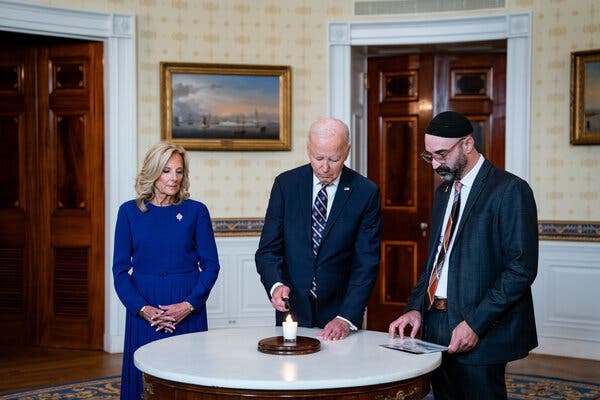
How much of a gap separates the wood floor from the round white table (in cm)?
352

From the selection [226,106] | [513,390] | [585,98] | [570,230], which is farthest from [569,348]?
[226,106]

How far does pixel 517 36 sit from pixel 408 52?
1.20 m

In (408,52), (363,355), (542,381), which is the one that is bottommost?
(542,381)

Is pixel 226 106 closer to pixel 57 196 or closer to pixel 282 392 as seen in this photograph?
pixel 57 196

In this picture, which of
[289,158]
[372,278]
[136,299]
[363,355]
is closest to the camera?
[363,355]

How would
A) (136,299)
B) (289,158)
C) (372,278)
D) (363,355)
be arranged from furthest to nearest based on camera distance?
(289,158), (136,299), (372,278), (363,355)

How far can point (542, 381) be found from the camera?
6.19 m

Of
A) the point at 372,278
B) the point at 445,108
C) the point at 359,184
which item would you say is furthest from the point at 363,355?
the point at 445,108

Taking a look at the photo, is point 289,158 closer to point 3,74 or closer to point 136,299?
point 3,74

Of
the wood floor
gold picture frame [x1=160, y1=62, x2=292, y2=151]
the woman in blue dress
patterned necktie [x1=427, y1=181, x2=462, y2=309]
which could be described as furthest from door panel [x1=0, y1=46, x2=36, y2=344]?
patterned necktie [x1=427, y1=181, x2=462, y2=309]

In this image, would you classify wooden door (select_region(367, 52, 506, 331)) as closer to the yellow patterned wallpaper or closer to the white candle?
the yellow patterned wallpaper

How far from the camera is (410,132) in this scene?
27.1 feet

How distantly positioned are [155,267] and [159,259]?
43 millimetres

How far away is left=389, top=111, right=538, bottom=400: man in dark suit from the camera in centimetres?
296
